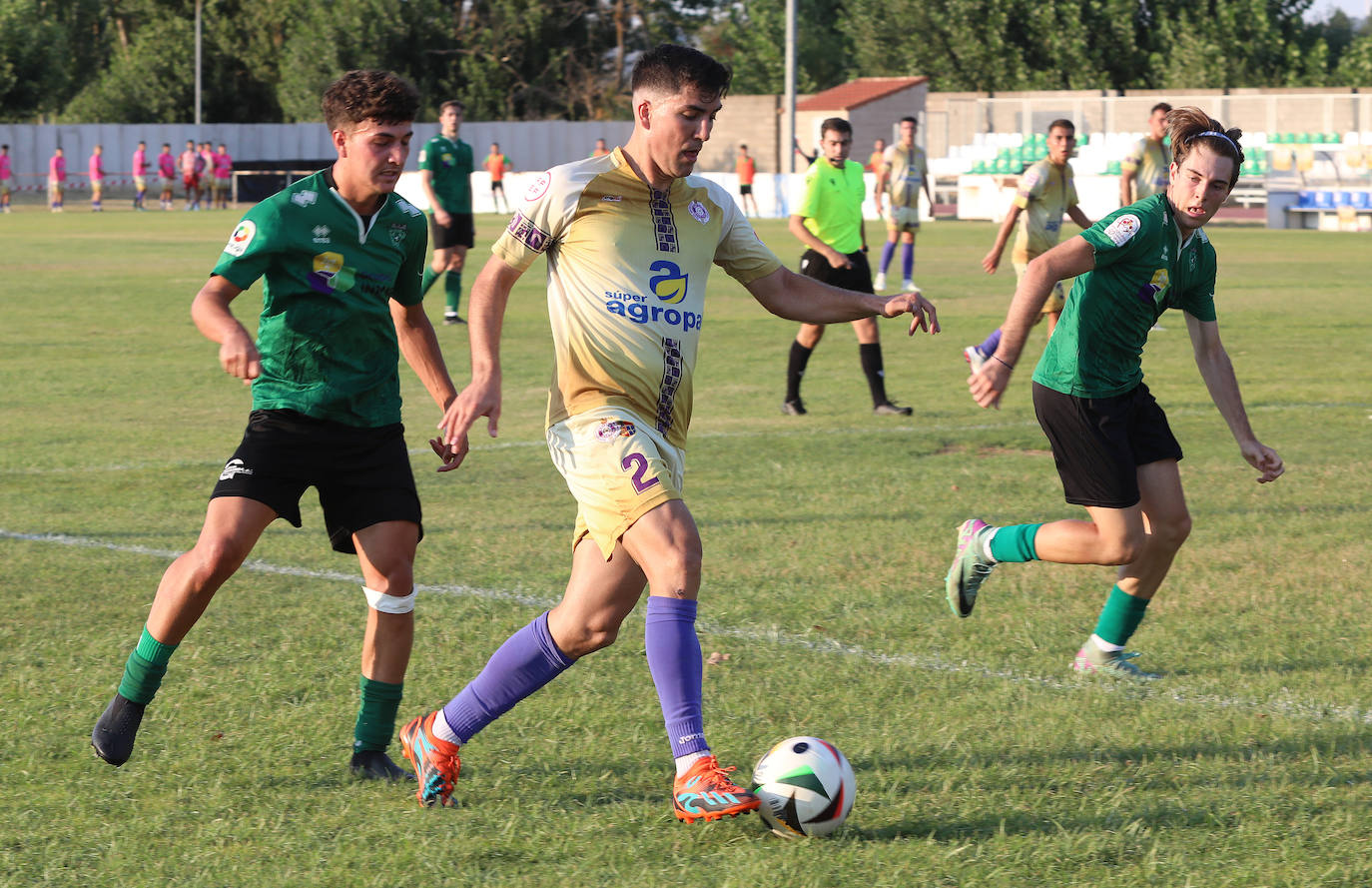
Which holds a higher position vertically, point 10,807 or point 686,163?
point 686,163

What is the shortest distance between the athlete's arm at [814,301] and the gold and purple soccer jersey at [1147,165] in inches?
497

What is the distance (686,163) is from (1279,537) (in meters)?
4.46

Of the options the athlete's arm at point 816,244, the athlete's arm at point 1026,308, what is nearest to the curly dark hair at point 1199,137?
the athlete's arm at point 1026,308

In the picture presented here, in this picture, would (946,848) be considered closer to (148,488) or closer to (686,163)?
(686,163)

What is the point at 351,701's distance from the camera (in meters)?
5.06

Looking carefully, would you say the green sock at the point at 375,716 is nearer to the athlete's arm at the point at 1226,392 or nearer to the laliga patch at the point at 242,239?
the laliga patch at the point at 242,239

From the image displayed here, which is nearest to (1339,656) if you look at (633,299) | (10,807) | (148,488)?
(633,299)

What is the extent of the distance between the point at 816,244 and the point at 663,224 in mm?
6994

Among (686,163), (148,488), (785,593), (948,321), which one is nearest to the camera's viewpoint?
(686,163)

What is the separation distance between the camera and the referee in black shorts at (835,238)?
1130 cm

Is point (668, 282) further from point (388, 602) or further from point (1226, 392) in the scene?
point (1226, 392)

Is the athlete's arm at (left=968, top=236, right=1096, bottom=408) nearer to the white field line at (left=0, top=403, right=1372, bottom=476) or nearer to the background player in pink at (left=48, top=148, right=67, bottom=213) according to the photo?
the white field line at (left=0, top=403, right=1372, bottom=476)

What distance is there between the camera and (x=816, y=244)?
11.2m

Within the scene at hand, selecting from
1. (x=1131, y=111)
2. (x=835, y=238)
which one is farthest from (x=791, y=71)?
(x=835, y=238)
